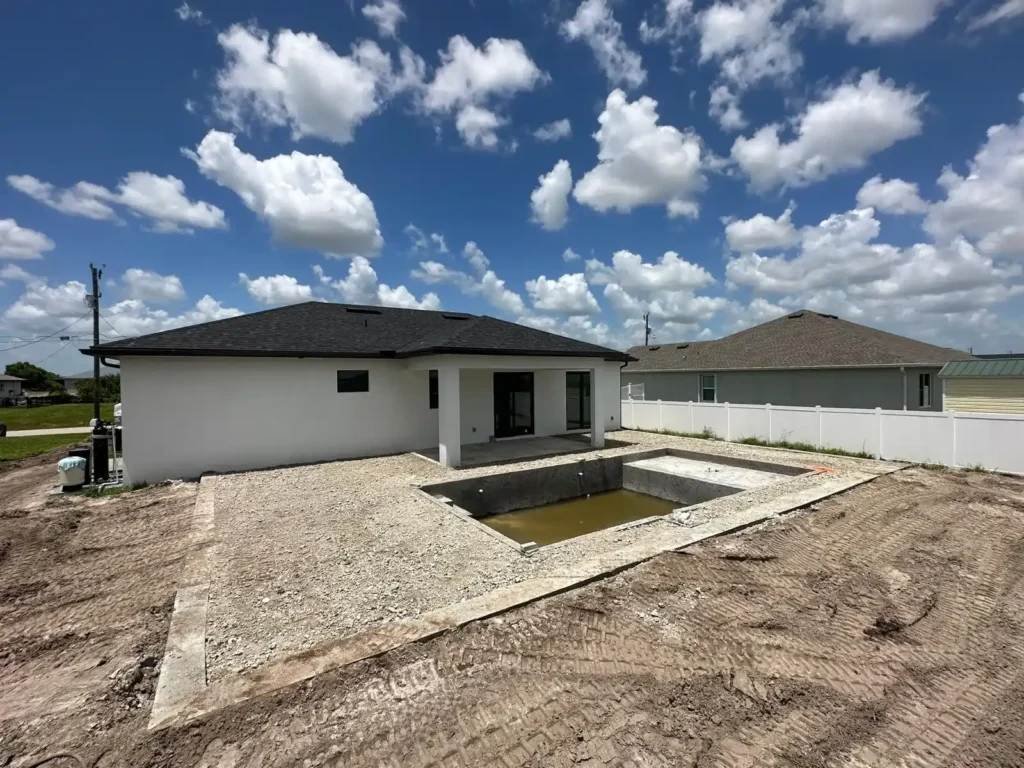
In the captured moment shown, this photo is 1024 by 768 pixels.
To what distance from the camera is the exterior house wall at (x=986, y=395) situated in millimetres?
11117

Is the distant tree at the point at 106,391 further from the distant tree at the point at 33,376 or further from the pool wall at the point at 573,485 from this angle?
the pool wall at the point at 573,485

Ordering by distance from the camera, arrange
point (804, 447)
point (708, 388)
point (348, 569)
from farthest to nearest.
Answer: point (708, 388) → point (804, 447) → point (348, 569)

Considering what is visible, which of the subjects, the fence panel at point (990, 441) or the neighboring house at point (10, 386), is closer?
the fence panel at point (990, 441)

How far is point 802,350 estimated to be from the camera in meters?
17.2

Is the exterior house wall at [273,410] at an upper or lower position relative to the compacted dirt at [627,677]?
upper

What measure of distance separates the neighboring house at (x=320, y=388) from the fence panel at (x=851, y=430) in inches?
229

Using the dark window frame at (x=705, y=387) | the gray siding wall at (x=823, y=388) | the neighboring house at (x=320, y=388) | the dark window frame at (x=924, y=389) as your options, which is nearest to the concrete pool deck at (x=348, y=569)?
the neighboring house at (x=320, y=388)

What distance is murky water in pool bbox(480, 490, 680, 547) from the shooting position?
7852mm

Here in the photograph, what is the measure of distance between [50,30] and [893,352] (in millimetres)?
22742

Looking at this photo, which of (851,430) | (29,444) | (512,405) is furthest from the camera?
(29,444)

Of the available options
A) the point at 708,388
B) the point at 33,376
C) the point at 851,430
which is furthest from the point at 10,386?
the point at 851,430

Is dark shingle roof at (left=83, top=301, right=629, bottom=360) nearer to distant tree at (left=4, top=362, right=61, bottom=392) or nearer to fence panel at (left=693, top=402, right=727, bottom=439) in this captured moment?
fence panel at (left=693, top=402, right=727, bottom=439)

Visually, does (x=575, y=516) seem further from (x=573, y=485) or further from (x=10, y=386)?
(x=10, y=386)

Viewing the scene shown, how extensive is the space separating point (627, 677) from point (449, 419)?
24.2ft
